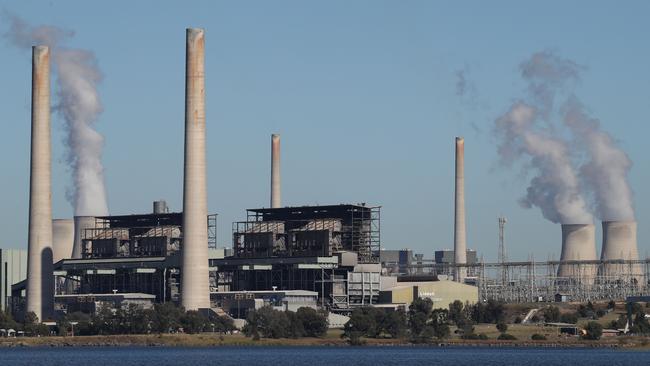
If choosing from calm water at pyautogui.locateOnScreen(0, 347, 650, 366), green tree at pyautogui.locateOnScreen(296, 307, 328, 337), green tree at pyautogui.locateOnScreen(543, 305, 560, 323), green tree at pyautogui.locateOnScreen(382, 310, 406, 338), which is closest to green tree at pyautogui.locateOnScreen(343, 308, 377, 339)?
Answer: green tree at pyautogui.locateOnScreen(382, 310, 406, 338)

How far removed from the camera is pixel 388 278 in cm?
16425

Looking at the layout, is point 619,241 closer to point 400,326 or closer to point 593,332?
point 593,332

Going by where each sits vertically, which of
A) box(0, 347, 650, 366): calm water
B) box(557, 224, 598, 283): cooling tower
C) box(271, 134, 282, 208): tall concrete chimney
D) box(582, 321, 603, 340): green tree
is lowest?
box(0, 347, 650, 366): calm water

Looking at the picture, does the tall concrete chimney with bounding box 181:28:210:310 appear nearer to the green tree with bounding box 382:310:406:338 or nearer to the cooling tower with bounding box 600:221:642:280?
the green tree with bounding box 382:310:406:338

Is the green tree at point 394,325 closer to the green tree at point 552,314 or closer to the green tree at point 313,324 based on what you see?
the green tree at point 313,324

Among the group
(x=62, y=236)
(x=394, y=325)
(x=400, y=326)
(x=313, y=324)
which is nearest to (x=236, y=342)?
(x=313, y=324)

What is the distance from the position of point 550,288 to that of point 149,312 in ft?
245

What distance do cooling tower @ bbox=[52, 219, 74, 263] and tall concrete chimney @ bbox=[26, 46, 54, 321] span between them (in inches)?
1257

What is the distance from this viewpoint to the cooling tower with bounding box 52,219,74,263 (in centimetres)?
17338

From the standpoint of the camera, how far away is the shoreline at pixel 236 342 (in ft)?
404

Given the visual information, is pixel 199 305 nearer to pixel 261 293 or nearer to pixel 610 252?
pixel 261 293

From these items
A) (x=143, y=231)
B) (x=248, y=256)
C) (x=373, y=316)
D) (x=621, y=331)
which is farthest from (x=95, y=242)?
(x=621, y=331)

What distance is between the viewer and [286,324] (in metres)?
128

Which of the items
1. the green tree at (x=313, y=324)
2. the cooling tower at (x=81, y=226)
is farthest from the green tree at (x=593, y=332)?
the cooling tower at (x=81, y=226)
